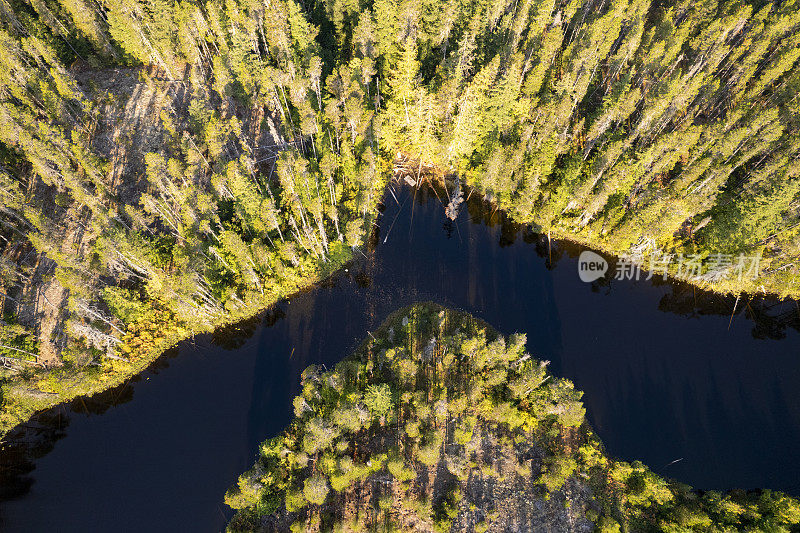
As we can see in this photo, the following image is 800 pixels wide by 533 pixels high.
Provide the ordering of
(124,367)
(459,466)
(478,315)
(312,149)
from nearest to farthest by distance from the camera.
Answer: (459,466) → (124,367) → (478,315) → (312,149)

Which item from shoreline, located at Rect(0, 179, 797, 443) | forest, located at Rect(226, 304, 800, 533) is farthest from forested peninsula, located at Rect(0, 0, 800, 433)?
forest, located at Rect(226, 304, 800, 533)

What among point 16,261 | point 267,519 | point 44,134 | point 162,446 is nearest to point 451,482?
point 267,519

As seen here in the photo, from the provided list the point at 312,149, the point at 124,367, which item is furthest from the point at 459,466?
the point at 312,149

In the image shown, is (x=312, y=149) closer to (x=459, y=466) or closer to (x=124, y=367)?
(x=124, y=367)

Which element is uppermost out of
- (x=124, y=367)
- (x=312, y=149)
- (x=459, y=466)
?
(x=312, y=149)

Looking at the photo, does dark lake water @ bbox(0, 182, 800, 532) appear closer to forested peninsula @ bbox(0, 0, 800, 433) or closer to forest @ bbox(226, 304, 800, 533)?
forested peninsula @ bbox(0, 0, 800, 433)

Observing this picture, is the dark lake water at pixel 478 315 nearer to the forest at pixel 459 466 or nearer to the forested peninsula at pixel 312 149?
the forested peninsula at pixel 312 149
